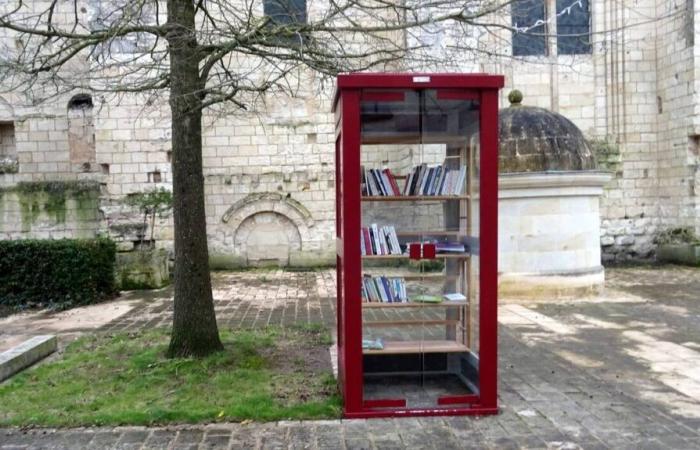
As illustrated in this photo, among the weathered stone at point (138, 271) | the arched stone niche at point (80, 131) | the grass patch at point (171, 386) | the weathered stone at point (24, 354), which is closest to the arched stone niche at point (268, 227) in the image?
the weathered stone at point (138, 271)

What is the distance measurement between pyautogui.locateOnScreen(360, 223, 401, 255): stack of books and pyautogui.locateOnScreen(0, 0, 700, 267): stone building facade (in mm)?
10441

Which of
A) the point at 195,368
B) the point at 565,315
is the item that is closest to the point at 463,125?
the point at 195,368

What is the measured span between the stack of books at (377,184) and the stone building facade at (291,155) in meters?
10.3

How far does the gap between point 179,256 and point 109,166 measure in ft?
32.4

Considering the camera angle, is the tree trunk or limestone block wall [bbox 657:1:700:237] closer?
the tree trunk

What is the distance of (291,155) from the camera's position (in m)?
15.0

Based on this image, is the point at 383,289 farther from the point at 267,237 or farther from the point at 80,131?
the point at 80,131

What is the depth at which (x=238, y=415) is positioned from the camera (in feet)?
14.3

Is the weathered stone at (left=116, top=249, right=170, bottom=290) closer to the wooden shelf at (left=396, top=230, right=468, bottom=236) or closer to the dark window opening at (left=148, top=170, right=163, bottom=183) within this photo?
the dark window opening at (left=148, top=170, right=163, bottom=183)

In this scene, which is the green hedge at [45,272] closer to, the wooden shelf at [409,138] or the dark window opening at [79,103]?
the dark window opening at [79,103]

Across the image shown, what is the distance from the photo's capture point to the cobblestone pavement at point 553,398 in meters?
3.91

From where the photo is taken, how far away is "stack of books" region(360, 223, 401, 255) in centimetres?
457

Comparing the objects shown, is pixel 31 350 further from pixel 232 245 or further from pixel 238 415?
pixel 232 245

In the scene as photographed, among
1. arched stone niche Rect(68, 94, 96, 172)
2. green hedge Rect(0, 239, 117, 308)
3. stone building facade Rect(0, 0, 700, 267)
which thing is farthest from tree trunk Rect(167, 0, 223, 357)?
arched stone niche Rect(68, 94, 96, 172)
